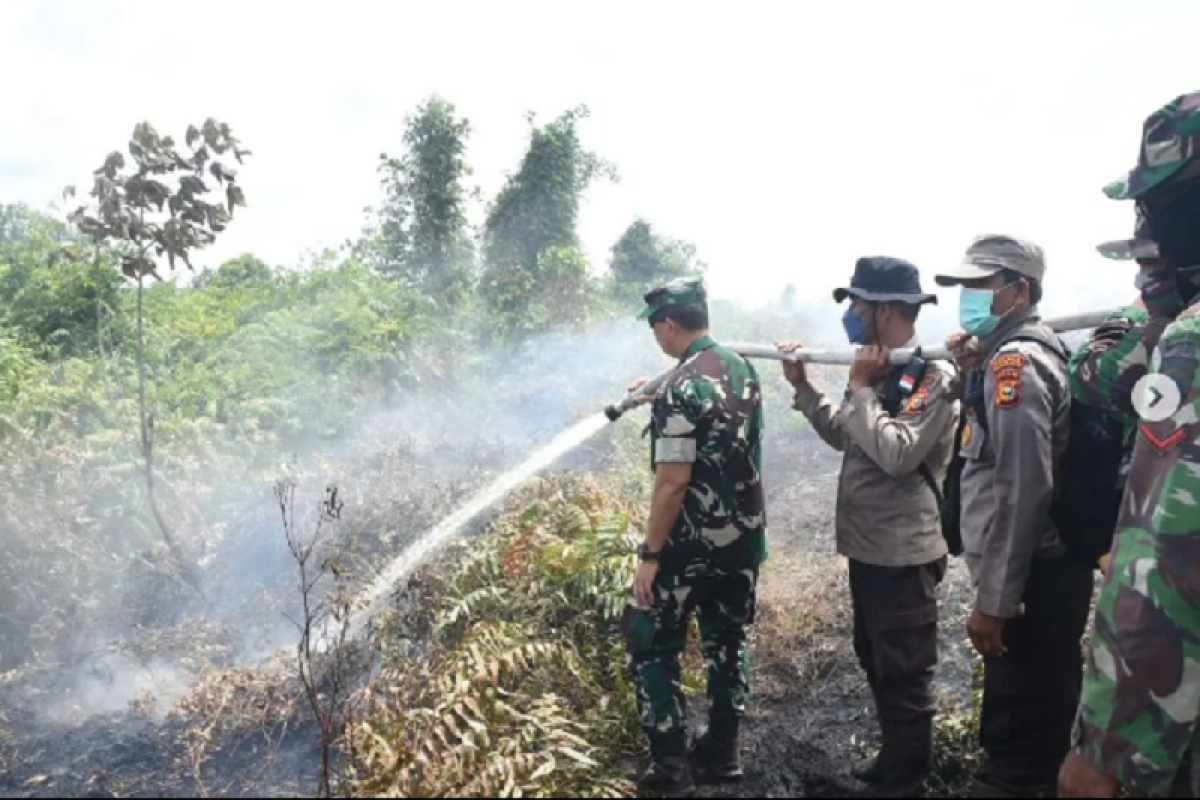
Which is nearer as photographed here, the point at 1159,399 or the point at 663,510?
the point at 1159,399

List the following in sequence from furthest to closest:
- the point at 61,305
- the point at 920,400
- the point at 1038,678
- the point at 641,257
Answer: the point at 641,257
the point at 61,305
the point at 920,400
the point at 1038,678

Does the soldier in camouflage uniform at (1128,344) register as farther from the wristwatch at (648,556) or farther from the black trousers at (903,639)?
the wristwatch at (648,556)

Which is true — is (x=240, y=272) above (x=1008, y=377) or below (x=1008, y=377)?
above

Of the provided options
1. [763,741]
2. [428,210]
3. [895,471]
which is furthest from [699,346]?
[428,210]

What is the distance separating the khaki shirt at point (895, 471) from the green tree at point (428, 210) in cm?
1504

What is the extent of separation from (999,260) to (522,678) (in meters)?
2.79

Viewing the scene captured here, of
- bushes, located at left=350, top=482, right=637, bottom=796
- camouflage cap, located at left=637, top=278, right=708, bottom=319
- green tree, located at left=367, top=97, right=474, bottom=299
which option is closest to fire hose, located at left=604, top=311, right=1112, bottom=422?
camouflage cap, located at left=637, top=278, right=708, bottom=319

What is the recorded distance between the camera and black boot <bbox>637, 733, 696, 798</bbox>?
3.16 m

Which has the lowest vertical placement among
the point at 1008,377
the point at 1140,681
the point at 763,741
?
the point at 763,741

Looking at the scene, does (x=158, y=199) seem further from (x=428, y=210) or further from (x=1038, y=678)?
(x=428, y=210)

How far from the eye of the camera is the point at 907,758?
9.96 ft

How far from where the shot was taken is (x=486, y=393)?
13.0 metres

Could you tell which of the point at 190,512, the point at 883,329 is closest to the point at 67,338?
the point at 190,512

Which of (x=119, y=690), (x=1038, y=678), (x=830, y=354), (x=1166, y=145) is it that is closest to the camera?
(x=1166, y=145)
